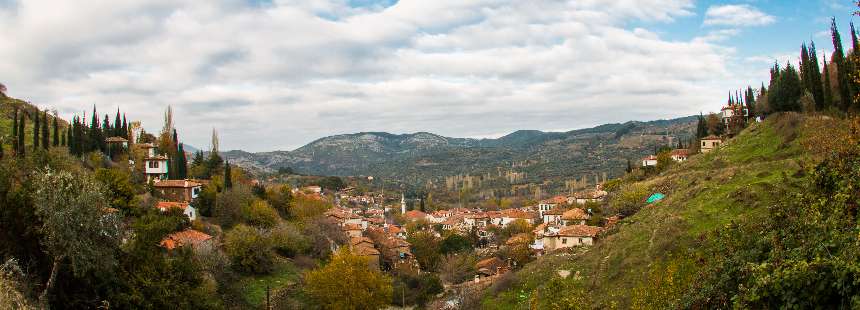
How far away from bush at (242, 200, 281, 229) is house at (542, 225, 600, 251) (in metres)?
24.8

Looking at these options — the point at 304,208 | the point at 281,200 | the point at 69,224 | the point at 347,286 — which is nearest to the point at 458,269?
the point at 304,208

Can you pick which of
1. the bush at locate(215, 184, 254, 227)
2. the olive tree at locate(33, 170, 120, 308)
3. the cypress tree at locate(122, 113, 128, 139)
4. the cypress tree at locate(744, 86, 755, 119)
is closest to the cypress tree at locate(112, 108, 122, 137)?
the cypress tree at locate(122, 113, 128, 139)

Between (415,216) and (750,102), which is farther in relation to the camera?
(415,216)

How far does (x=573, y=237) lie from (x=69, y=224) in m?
36.7

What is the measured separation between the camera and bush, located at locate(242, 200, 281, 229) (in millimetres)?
48906

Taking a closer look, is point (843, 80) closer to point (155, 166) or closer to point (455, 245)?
point (455, 245)

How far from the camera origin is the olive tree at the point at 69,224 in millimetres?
19844

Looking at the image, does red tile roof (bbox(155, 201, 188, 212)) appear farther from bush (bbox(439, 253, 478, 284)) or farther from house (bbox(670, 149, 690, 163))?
house (bbox(670, 149, 690, 163))

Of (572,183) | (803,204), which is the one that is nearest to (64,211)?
(803,204)

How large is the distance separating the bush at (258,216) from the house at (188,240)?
8.23 meters

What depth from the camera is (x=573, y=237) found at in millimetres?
46531

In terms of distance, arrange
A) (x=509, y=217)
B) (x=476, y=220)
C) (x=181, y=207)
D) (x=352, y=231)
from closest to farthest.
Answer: (x=181, y=207) → (x=352, y=231) → (x=509, y=217) → (x=476, y=220)

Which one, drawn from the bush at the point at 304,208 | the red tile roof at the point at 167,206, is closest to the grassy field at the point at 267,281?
the red tile roof at the point at 167,206

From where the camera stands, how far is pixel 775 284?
953cm
